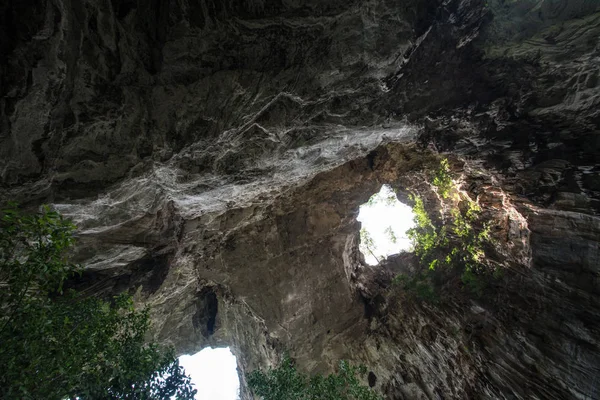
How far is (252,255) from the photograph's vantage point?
14.4 metres

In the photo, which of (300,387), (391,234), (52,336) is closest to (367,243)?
(391,234)

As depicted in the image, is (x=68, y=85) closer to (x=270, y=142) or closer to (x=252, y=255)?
(x=270, y=142)

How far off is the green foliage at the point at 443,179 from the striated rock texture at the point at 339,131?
412mm

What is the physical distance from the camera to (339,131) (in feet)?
31.1

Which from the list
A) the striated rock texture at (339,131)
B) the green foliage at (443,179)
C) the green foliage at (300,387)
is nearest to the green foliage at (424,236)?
the green foliage at (443,179)

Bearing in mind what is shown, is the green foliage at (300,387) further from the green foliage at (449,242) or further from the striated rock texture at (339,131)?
the green foliage at (449,242)

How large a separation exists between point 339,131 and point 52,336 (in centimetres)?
856

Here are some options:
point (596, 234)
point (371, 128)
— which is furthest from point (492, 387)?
point (371, 128)

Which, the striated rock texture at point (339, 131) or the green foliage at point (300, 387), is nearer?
the striated rock texture at point (339, 131)

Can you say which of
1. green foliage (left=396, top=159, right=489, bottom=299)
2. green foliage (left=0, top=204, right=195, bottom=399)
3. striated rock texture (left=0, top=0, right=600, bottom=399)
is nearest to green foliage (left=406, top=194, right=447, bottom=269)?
green foliage (left=396, top=159, right=489, bottom=299)

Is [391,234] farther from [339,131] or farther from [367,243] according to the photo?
[339,131]

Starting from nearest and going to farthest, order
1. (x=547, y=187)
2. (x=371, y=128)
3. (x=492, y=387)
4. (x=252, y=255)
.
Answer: (x=547, y=187) < (x=492, y=387) < (x=371, y=128) < (x=252, y=255)

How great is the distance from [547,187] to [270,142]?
313 inches

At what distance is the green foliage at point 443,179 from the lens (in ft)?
39.8
